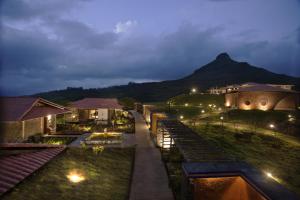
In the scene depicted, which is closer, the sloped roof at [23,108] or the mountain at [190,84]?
the sloped roof at [23,108]

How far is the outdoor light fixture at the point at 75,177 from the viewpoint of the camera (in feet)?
42.1

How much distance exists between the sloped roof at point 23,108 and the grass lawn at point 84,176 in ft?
17.9

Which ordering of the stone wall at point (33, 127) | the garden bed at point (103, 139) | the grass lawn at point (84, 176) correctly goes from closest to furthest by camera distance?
the grass lawn at point (84, 176), the stone wall at point (33, 127), the garden bed at point (103, 139)

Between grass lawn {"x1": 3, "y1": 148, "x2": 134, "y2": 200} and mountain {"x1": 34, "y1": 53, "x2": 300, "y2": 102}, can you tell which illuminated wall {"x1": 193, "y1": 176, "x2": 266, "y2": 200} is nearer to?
grass lawn {"x1": 3, "y1": 148, "x2": 134, "y2": 200}

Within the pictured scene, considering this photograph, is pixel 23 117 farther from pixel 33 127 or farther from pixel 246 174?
pixel 246 174

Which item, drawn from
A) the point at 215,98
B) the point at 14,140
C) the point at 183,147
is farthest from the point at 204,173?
the point at 215,98

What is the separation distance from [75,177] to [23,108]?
11141 millimetres

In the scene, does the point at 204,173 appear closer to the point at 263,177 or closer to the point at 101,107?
the point at 263,177

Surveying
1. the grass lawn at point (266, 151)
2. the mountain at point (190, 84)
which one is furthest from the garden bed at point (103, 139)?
the mountain at point (190, 84)

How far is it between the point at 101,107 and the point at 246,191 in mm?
27016

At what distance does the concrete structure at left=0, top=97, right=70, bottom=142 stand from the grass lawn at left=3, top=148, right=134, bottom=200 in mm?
5348

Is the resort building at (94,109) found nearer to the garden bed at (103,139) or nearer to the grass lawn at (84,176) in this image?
the garden bed at (103,139)

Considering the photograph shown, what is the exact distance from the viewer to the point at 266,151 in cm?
A: 2147

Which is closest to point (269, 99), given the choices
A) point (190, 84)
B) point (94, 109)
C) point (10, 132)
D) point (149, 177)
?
point (94, 109)
